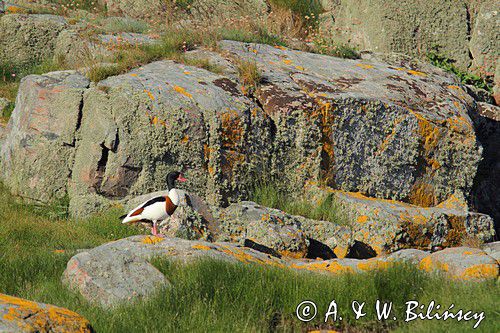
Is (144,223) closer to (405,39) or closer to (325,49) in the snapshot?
(325,49)

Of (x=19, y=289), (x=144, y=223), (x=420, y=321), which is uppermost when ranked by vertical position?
(x=420, y=321)

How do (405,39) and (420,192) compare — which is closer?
(420,192)

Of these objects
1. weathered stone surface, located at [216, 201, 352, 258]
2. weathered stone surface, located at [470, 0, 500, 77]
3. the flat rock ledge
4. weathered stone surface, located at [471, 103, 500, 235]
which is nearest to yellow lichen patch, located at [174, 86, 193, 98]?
weathered stone surface, located at [216, 201, 352, 258]

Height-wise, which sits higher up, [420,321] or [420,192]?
[420,321]

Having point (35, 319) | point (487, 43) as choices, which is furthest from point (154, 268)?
point (487, 43)

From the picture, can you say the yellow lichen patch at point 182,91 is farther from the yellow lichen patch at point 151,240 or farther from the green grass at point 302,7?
the green grass at point 302,7

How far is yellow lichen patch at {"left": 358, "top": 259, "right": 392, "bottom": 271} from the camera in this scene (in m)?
7.85

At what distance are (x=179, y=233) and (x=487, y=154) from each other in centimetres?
760

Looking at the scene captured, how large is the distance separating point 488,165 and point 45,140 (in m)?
8.45

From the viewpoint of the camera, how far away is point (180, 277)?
23.8 ft

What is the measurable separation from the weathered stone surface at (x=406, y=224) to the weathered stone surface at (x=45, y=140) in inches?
151

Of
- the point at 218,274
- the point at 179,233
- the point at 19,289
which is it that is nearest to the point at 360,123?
the point at 179,233

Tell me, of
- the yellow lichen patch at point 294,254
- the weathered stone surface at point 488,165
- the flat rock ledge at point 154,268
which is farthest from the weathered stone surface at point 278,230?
the weathered stone surface at point 488,165

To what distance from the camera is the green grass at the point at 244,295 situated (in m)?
6.34
